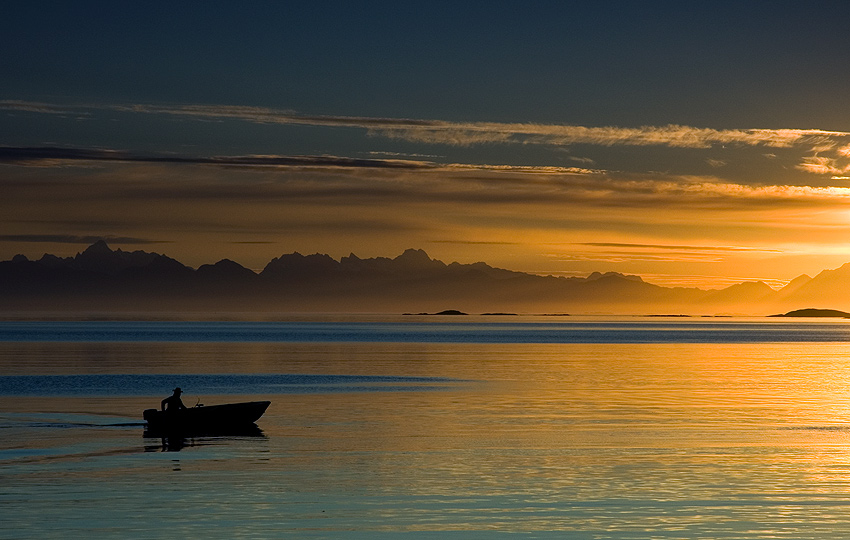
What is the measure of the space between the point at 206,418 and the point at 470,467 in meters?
17.1

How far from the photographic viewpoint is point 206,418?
159 ft

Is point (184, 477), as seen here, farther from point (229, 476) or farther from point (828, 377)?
point (828, 377)

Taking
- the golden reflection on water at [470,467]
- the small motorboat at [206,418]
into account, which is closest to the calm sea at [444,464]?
the golden reflection on water at [470,467]

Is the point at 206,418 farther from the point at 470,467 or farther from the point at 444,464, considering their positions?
the point at 470,467

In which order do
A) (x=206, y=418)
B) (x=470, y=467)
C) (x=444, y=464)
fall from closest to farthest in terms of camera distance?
(x=470, y=467)
(x=444, y=464)
(x=206, y=418)

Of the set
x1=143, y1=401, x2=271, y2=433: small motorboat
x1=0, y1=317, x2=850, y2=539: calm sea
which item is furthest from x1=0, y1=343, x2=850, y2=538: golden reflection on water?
x1=143, y1=401, x2=271, y2=433: small motorboat

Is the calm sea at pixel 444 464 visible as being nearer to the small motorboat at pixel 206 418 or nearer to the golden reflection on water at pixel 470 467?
the golden reflection on water at pixel 470 467

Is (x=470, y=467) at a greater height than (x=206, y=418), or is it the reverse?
(x=206, y=418)

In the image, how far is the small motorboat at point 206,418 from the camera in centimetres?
4734

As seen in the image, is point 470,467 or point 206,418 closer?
point 470,467

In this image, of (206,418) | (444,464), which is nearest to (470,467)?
(444,464)

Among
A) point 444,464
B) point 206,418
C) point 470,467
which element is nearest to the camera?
point 470,467

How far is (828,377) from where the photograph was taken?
8556 centimetres

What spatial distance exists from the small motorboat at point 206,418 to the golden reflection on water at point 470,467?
1.03 m
